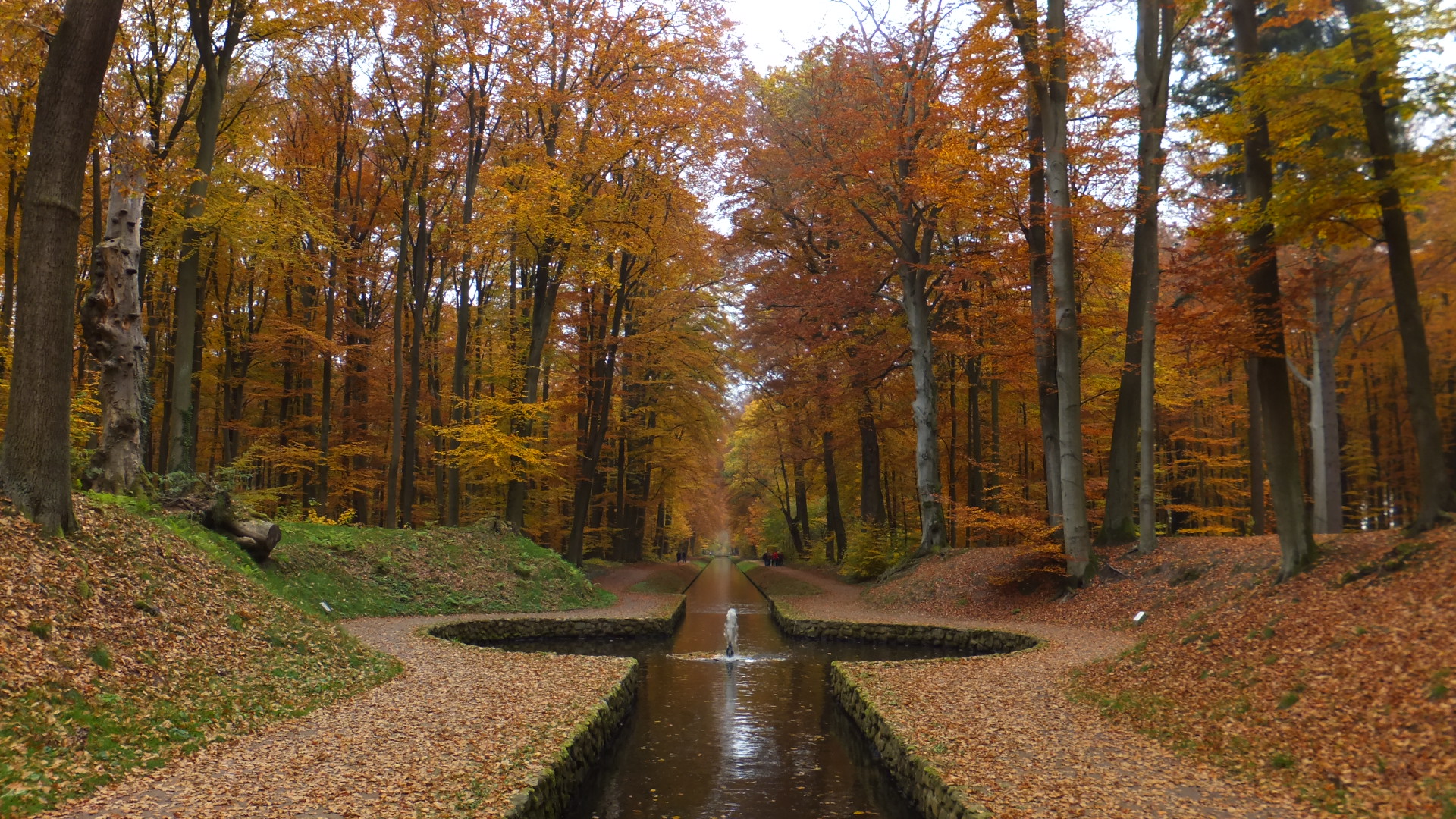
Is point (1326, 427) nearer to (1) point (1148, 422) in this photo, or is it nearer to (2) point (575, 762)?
(1) point (1148, 422)

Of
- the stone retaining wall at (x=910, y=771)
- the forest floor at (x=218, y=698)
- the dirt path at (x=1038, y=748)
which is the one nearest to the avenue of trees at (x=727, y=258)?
the forest floor at (x=218, y=698)

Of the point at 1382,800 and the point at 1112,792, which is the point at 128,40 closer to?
the point at 1112,792

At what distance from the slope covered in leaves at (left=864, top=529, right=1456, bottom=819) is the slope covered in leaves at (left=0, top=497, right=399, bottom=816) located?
7285 millimetres

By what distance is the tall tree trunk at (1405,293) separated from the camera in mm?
7883

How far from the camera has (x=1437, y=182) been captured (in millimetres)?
7727

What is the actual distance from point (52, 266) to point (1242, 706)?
10.3m

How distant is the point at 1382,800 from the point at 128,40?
20.7 metres

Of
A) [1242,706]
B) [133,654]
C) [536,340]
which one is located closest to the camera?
[1242,706]

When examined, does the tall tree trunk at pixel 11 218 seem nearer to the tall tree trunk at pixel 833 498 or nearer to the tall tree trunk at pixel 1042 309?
the tall tree trunk at pixel 1042 309

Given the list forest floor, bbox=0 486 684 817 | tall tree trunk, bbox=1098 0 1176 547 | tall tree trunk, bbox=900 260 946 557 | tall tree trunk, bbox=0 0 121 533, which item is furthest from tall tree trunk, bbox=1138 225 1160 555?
tall tree trunk, bbox=0 0 121 533

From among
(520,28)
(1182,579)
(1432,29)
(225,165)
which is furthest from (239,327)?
(1432,29)

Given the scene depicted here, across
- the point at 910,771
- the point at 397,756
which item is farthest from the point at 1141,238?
the point at 397,756

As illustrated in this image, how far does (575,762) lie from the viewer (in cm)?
670

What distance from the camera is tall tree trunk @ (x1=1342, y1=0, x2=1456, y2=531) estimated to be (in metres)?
7.88
